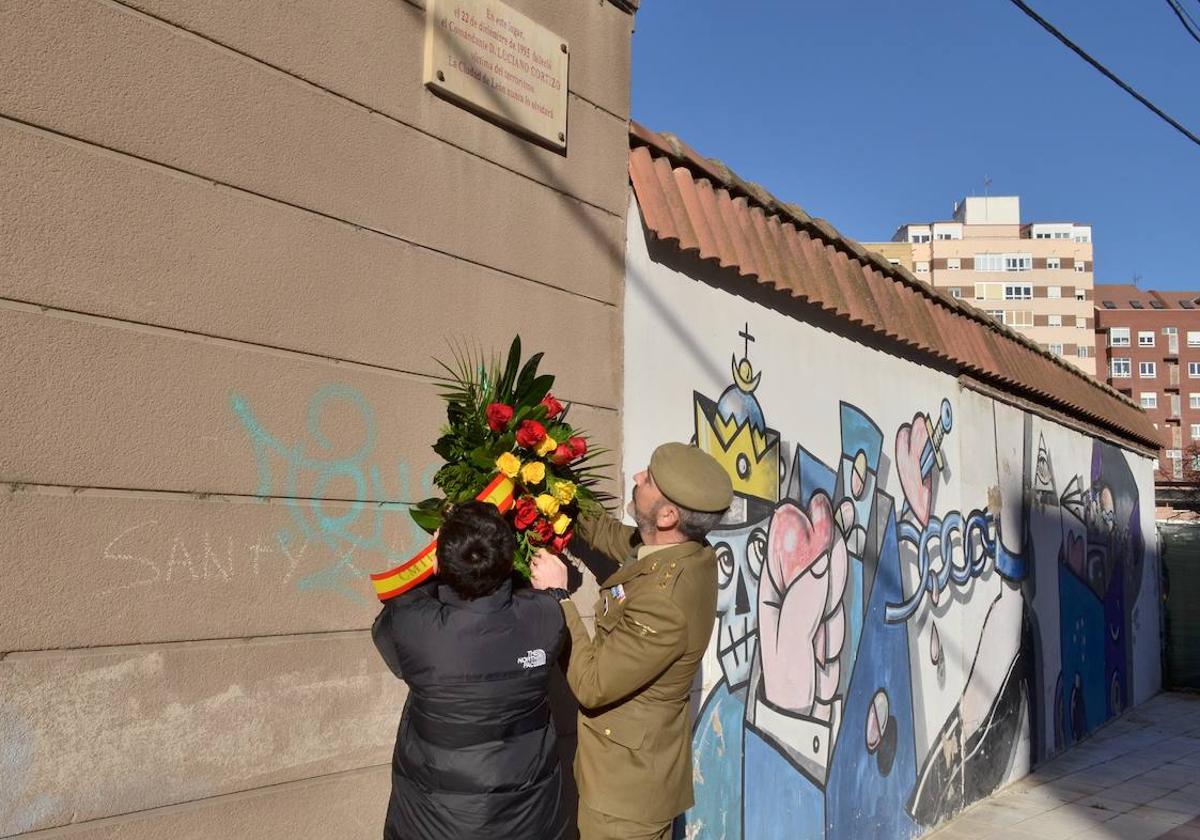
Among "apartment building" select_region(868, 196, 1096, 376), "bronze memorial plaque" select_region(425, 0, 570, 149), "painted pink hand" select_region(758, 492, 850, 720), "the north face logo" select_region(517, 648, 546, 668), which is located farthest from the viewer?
"apartment building" select_region(868, 196, 1096, 376)

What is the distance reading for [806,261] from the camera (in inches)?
219

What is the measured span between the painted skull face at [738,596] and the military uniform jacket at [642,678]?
1440 mm

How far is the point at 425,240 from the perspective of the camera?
11.4ft

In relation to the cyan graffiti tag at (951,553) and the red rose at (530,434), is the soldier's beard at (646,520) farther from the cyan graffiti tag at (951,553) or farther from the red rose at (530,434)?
the cyan graffiti tag at (951,553)

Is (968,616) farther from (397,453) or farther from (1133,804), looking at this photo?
(397,453)

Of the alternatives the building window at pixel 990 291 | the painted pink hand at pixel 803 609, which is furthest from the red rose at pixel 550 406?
the building window at pixel 990 291

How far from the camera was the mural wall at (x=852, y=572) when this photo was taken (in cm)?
474

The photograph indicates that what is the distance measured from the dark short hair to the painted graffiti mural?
202 centimetres

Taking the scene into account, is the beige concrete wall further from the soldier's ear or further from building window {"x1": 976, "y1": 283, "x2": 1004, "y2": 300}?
building window {"x1": 976, "y1": 283, "x2": 1004, "y2": 300}

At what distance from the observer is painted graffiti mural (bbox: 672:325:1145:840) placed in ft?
16.2

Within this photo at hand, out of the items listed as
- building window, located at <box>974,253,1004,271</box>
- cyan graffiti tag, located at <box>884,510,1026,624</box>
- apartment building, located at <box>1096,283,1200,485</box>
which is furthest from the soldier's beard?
apartment building, located at <box>1096,283,1200,485</box>

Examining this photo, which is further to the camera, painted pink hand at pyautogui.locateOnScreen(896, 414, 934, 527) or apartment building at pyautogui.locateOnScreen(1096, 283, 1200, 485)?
apartment building at pyautogui.locateOnScreen(1096, 283, 1200, 485)

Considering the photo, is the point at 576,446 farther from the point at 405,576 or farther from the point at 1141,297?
the point at 1141,297

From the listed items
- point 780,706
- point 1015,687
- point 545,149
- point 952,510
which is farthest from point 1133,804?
point 545,149
